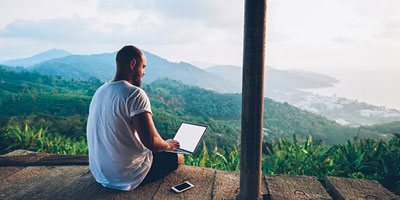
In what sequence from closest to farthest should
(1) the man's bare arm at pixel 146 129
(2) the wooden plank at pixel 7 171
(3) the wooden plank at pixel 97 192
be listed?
(1) the man's bare arm at pixel 146 129 < (3) the wooden plank at pixel 97 192 < (2) the wooden plank at pixel 7 171

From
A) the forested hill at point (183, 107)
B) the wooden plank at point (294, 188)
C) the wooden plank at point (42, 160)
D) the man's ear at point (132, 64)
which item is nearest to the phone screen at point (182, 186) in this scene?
the wooden plank at point (294, 188)

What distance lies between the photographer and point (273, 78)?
7431 cm

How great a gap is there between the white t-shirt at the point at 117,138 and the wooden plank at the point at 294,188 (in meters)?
1.08

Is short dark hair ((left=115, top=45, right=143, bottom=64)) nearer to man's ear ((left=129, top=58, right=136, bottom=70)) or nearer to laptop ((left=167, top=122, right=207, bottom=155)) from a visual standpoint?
man's ear ((left=129, top=58, right=136, bottom=70))

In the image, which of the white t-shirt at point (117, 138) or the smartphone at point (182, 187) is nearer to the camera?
the white t-shirt at point (117, 138)

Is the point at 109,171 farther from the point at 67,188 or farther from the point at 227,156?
the point at 227,156

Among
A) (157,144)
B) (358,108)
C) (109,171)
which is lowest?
(358,108)

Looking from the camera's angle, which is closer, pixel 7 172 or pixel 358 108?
pixel 7 172

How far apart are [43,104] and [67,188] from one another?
28.1 m

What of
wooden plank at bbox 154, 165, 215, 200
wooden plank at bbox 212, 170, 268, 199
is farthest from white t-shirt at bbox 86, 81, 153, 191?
wooden plank at bbox 212, 170, 268, 199

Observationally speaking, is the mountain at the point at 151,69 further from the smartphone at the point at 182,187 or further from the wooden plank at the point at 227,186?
the smartphone at the point at 182,187

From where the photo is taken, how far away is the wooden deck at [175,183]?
1956mm

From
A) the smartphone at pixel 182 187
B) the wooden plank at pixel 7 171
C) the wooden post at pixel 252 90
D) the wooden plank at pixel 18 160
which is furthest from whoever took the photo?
the wooden plank at pixel 18 160

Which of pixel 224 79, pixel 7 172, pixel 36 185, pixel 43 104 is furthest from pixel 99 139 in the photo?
pixel 224 79
